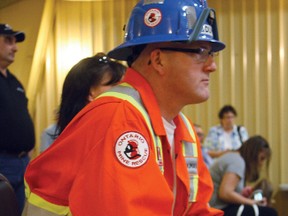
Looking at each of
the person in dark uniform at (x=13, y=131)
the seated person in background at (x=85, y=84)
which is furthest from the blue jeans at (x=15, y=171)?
the seated person in background at (x=85, y=84)

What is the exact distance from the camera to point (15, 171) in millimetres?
2797

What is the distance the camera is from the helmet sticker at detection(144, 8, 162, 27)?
4.18ft

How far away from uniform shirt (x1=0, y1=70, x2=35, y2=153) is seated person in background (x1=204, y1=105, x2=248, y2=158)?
289cm

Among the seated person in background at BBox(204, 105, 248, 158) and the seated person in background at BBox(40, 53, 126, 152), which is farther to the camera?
the seated person in background at BBox(204, 105, 248, 158)

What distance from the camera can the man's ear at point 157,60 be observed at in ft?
4.25

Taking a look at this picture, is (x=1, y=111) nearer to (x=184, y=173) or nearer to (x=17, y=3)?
(x=184, y=173)

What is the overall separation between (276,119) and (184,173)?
4637 mm

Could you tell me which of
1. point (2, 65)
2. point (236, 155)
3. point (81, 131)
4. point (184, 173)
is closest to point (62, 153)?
point (81, 131)

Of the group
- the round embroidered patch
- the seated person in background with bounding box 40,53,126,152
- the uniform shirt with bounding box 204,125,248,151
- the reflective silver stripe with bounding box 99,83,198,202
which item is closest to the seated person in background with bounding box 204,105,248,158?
the uniform shirt with bounding box 204,125,248,151

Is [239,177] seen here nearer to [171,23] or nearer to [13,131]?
[13,131]

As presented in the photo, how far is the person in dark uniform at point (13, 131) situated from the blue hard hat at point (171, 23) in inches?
65.4

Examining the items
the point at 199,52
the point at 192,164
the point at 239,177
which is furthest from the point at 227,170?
the point at 199,52

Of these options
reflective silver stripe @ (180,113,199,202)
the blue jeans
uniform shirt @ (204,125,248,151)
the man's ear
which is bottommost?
uniform shirt @ (204,125,248,151)

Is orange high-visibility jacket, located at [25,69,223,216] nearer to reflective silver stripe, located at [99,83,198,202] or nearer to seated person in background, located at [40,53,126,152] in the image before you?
reflective silver stripe, located at [99,83,198,202]
